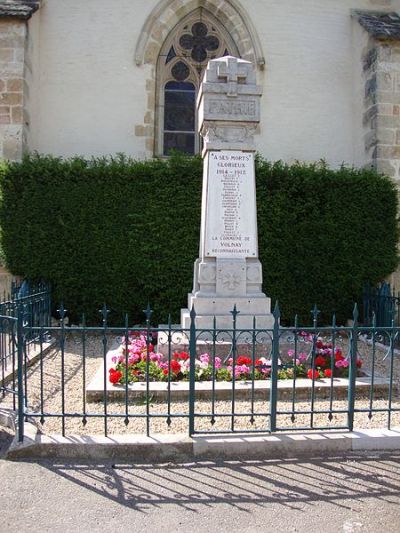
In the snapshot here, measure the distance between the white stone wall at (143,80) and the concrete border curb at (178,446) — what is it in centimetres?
775

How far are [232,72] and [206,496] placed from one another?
5203mm

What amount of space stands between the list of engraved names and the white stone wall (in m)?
4.48

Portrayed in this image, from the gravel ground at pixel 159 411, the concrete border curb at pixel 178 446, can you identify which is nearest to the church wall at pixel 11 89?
the gravel ground at pixel 159 411

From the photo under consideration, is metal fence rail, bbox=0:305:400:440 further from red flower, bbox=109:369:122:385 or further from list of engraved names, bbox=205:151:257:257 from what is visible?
list of engraved names, bbox=205:151:257:257

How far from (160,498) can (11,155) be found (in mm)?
8068

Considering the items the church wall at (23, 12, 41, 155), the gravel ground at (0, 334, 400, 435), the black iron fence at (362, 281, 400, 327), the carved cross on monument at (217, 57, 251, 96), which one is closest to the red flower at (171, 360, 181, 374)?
the gravel ground at (0, 334, 400, 435)

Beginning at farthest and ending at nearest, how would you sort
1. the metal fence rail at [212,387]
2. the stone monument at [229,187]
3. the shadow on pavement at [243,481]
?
the stone monument at [229,187] < the metal fence rail at [212,387] < the shadow on pavement at [243,481]

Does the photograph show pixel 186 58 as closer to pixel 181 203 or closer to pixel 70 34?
pixel 70 34

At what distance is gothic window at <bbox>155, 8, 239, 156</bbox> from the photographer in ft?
35.9

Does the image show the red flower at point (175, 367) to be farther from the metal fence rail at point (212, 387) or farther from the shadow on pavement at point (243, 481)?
the shadow on pavement at point (243, 481)

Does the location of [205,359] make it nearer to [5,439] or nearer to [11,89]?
[5,439]

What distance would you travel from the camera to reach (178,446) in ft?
11.8

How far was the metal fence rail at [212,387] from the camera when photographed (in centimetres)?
383

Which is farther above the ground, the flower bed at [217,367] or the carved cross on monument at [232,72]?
the carved cross on monument at [232,72]
